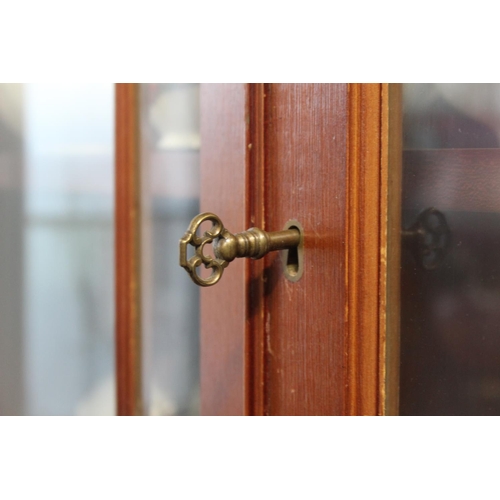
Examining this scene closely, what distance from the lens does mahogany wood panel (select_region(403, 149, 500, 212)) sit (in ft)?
1.04

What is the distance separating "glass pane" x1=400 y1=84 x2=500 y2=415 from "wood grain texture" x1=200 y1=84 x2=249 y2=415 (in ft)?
0.49

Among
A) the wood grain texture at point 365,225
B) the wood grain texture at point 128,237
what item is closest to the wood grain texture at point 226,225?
the wood grain texture at point 365,225

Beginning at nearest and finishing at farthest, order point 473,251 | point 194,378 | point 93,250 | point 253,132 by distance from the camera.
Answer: point 473,251
point 253,132
point 194,378
point 93,250

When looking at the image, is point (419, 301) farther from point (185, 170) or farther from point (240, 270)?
point (185, 170)

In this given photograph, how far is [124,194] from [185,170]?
0.11 metres

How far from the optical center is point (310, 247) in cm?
39

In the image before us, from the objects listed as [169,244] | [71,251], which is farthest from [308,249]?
[71,251]

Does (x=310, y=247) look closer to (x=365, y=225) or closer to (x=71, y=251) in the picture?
(x=365, y=225)

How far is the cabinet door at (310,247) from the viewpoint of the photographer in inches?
13.9

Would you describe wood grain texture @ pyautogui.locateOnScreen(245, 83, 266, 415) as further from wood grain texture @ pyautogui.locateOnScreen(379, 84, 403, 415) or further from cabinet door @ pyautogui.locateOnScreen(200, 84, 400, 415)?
wood grain texture @ pyautogui.locateOnScreen(379, 84, 403, 415)

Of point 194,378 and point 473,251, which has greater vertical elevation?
point 473,251

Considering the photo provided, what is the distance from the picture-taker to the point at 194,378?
0.69 m

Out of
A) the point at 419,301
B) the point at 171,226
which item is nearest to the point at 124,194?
the point at 171,226

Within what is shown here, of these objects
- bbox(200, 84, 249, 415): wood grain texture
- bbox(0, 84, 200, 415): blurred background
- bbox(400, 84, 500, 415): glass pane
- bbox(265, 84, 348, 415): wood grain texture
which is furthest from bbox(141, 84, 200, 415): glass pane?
bbox(400, 84, 500, 415): glass pane
